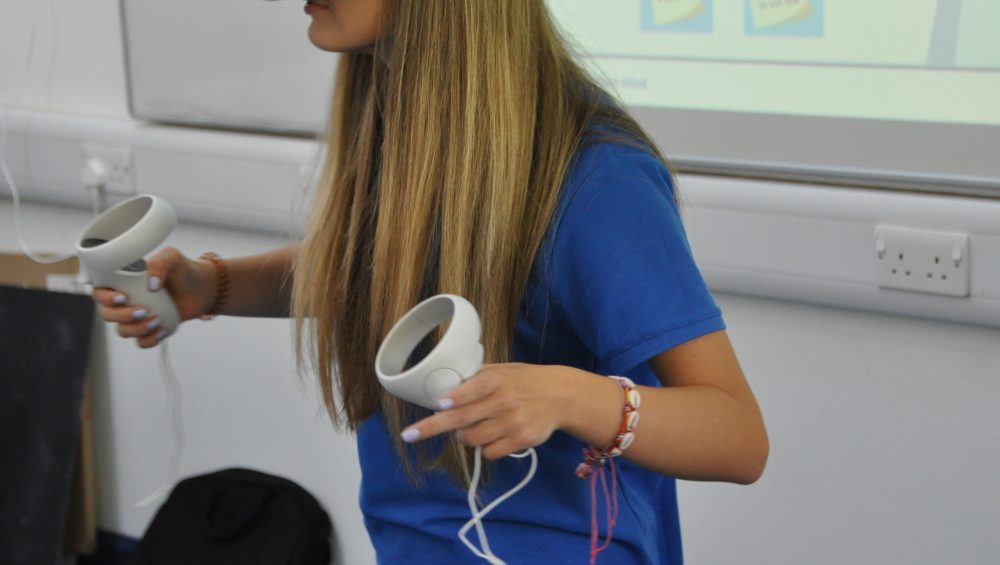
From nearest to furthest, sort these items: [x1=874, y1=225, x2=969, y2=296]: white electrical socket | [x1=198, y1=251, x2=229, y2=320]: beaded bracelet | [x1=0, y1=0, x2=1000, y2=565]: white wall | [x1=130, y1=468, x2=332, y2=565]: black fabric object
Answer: [x1=198, y1=251, x2=229, y2=320]: beaded bracelet
[x1=874, y1=225, x2=969, y2=296]: white electrical socket
[x1=0, y1=0, x2=1000, y2=565]: white wall
[x1=130, y1=468, x2=332, y2=565]: black fabric object

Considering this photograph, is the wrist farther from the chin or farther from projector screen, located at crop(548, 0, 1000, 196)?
projector screen, located at crop(548, 0, 1000, 196)

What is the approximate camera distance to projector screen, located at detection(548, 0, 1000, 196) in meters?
1.52

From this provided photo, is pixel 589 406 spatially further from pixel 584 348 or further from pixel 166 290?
pixel 166 290

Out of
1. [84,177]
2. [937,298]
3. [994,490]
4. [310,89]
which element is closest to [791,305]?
[937,298]

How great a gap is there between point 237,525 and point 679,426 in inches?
64.8

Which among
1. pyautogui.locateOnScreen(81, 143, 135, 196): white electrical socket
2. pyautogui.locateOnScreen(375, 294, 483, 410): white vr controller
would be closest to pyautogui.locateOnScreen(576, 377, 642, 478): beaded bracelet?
pyautogui.locateOnScreen(375, 294, 483, 410): white vr controller

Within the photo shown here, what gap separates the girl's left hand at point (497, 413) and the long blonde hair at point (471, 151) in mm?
173

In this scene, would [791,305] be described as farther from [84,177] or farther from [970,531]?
[84,177]

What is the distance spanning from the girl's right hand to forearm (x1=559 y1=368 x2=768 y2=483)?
1.91 ft

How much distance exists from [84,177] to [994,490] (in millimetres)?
1811

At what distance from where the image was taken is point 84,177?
2369 mm

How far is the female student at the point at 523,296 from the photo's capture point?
2.90 ft

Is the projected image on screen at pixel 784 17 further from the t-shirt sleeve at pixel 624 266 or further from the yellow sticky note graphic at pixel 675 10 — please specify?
the t-shirt sleeve at pixel 624 266

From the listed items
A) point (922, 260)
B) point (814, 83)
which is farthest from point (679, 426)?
point (814, 83)
